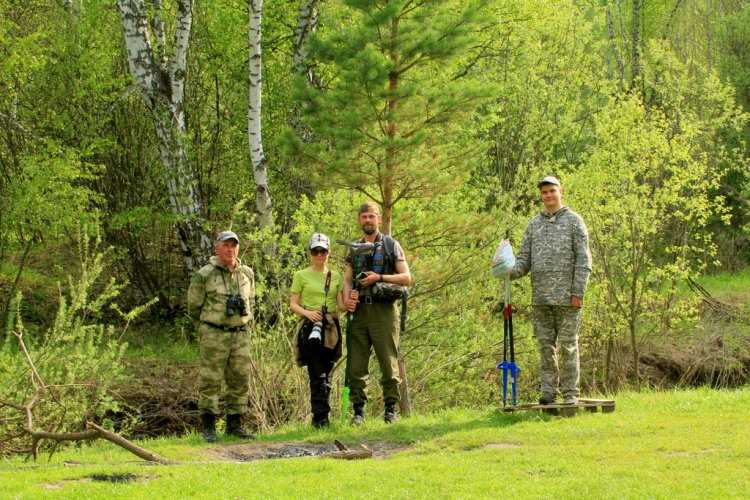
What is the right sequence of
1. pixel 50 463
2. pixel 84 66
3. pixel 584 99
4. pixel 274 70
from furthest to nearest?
1. pixel 584 99
2. pixel 274 70
3. pixel 84 66
4. pixel 50 463

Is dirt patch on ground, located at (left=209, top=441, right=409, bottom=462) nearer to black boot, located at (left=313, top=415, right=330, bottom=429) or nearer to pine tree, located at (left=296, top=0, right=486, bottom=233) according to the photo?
black boot, located at (left=313, top=415, right=330, bottom=429)

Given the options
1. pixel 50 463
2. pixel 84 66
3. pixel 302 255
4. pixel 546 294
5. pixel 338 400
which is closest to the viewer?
pixel 50 463

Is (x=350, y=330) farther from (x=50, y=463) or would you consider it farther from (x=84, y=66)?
(x=84, y=66)

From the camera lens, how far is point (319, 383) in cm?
1031

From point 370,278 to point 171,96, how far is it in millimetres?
8812

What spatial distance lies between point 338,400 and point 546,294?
13.3 feet

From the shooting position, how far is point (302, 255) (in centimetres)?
1485

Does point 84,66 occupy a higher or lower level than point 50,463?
higher

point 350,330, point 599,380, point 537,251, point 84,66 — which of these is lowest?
point 599,380

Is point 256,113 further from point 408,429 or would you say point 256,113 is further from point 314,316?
point 408,429

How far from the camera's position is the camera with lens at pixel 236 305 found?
32.3 ft

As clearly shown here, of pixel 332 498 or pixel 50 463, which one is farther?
pixel 50 463

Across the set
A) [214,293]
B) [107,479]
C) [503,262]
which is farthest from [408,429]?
[107,479]

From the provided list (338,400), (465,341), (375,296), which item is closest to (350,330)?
(375,296)
